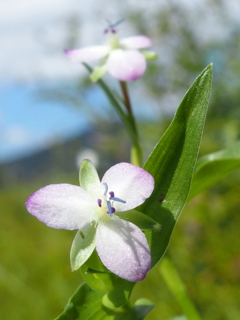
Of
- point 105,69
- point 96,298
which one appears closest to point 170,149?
point 96,298

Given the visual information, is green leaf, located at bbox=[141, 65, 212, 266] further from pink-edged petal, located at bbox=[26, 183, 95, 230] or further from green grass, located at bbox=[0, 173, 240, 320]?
green grass, located at bbox=[0, 173, 240, 320]

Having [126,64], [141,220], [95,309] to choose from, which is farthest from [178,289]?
[126,64]

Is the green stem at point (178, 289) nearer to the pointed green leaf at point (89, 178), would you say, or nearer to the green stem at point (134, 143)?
the green stem at point (134, 143)

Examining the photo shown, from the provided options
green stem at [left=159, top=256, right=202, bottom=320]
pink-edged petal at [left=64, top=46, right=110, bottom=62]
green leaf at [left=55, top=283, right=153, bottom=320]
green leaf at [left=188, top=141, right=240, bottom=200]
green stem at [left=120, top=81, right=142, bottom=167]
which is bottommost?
green stem at [left=159, top=256, right=202, bottom=320]

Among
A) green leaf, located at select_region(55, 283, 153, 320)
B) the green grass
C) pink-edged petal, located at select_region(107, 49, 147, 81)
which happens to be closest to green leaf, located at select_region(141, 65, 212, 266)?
green leaf, located at select_region(55, 283, 153, 320)

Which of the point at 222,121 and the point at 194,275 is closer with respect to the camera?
the point at 194,275

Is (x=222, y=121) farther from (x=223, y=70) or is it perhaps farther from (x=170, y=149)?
(x=170, y=149)

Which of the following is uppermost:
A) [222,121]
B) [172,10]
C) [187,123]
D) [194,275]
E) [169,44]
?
[187,123]
